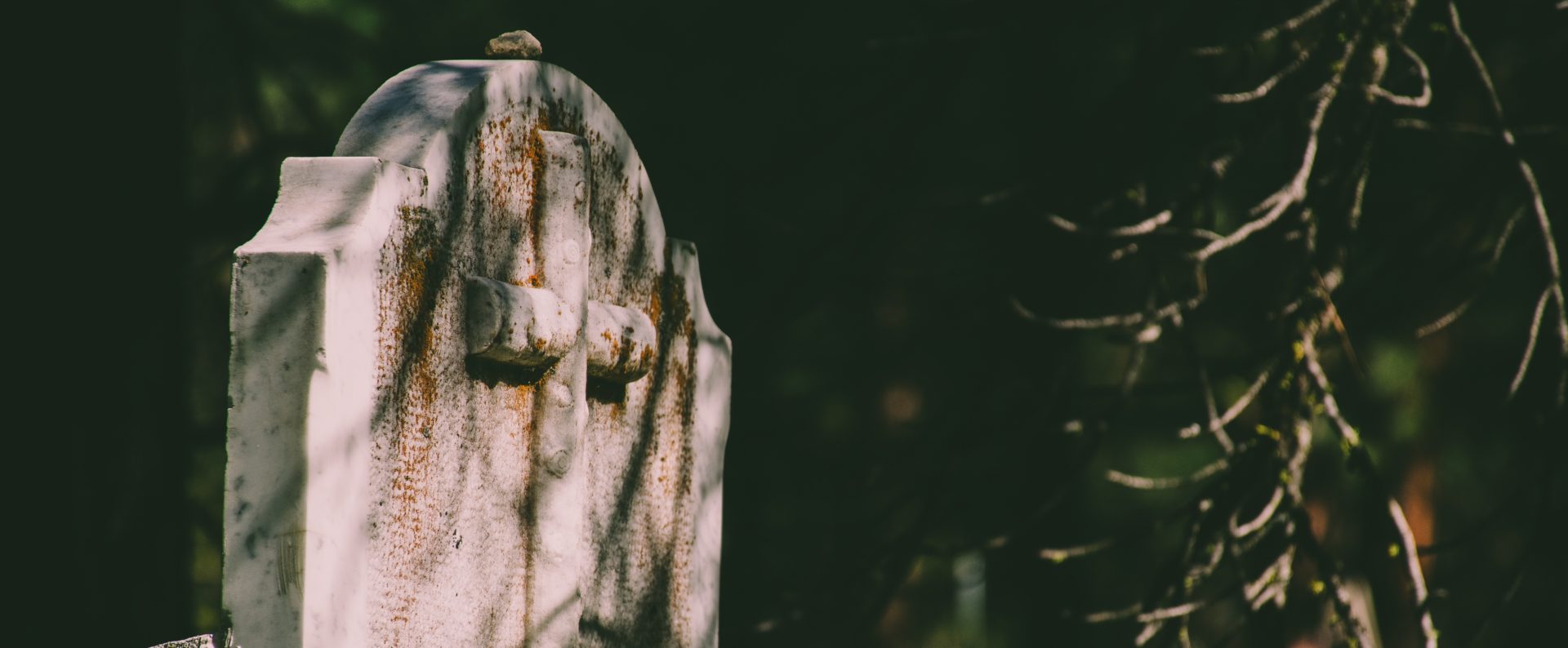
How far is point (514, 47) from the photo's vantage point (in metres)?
2.03

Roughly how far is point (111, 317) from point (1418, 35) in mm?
5903

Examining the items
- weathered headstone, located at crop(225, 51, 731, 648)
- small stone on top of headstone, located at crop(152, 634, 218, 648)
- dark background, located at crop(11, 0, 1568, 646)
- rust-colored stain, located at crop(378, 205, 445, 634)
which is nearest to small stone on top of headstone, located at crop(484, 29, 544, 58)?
weathered headstone, located at crop(225, 51, 731, 648)

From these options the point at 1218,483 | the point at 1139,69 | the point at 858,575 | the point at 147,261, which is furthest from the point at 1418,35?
the point at 147,261

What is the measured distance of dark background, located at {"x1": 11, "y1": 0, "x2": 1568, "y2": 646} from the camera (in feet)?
13.3

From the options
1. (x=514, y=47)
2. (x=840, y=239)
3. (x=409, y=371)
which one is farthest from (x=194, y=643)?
(x=840, y=239)

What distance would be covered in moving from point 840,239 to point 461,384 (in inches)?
99.4

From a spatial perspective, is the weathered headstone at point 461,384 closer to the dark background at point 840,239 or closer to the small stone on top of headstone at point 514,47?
the small stone on top of headstone at point 514,47

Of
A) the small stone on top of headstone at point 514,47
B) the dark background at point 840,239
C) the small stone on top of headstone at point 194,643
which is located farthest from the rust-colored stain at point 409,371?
the dark background at point 840,239

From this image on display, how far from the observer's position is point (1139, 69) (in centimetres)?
398

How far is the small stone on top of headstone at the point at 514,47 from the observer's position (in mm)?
2021

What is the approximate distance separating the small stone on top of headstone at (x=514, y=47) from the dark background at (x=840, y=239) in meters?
1.79

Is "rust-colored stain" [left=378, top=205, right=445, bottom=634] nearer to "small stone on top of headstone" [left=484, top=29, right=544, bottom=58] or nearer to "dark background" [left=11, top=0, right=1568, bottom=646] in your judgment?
"small stone on top of headstone" [left=484, top=29, right=544, bottom=58]

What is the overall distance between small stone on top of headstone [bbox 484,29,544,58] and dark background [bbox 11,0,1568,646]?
179 cm

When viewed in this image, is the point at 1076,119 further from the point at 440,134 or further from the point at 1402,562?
the point at 440,134
